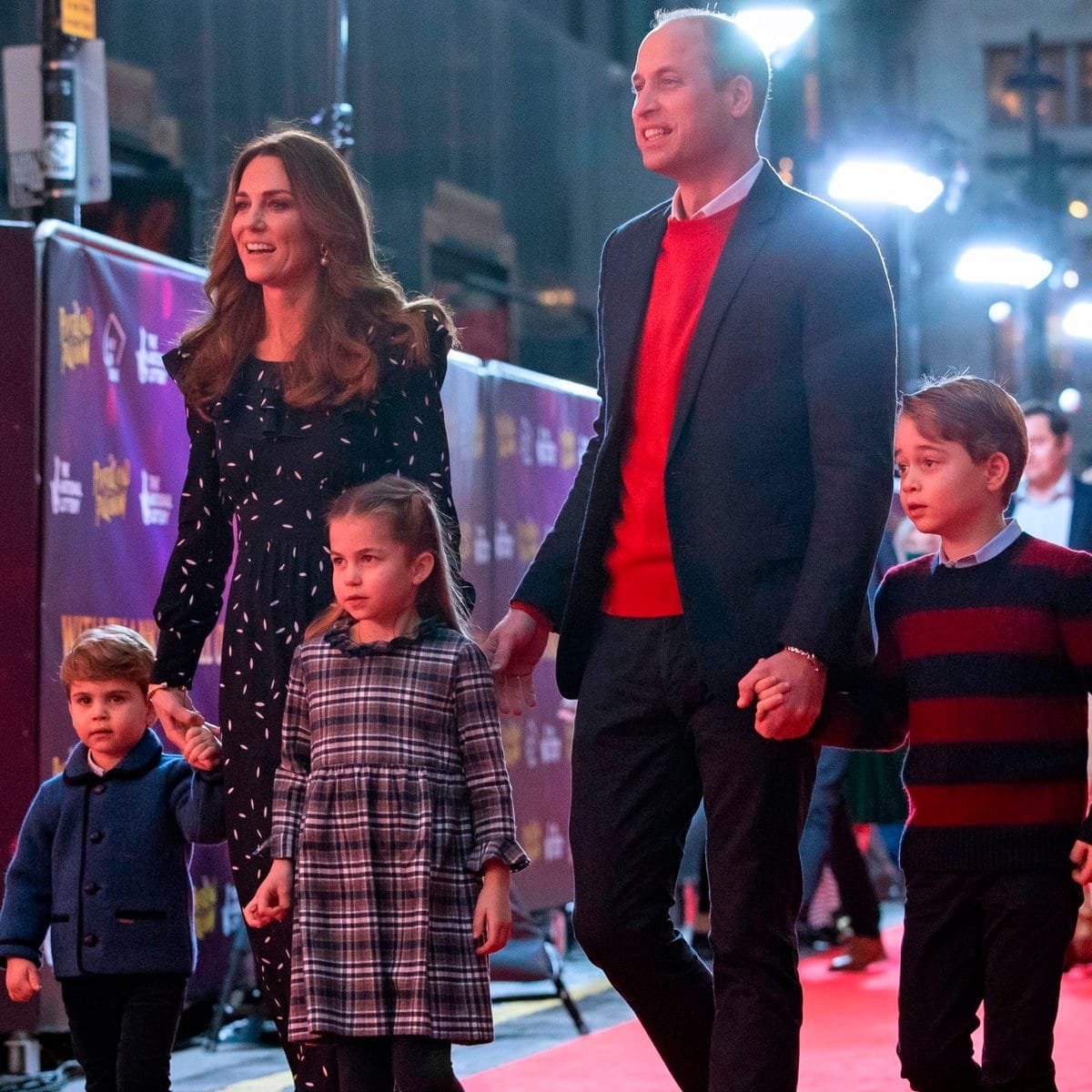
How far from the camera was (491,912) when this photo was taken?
3617 mm

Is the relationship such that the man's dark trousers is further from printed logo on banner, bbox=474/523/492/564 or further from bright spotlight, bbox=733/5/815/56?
bright spotlight, bbox=733/5/815/56

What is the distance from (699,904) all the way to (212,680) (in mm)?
2509

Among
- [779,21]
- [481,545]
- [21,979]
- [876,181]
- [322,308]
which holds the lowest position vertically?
[21,979]

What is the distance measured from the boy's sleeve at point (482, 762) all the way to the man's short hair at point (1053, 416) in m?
5.18

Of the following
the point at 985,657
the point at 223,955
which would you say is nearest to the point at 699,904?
the point at 223,955

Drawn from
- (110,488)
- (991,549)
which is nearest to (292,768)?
(991,549)

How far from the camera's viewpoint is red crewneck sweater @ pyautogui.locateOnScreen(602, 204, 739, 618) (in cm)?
369

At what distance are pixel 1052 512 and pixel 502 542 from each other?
229 cm

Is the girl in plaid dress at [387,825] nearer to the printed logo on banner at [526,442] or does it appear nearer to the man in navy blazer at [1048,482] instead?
the printed logo on banner at [526,442]

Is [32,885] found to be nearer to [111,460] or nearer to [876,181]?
[111,460]

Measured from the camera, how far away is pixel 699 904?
7887 mm

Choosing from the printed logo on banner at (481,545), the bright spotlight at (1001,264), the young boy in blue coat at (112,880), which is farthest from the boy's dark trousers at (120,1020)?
the bright spotlight at (1001,264)

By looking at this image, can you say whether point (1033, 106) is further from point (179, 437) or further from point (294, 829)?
point (294, 829)

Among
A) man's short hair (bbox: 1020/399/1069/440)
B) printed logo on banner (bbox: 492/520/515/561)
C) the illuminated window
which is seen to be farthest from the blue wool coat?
the illuminated window
